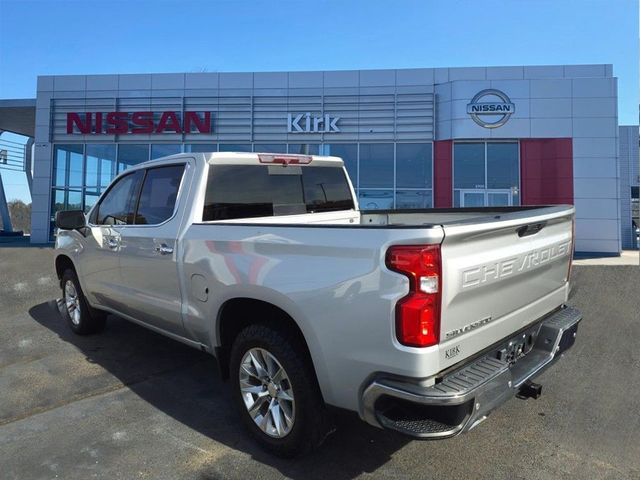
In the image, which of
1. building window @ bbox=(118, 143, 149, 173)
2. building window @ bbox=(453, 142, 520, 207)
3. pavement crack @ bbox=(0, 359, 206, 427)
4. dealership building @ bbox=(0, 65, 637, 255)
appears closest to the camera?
pavement crack @ bbox=(0, 359, 206, 427)

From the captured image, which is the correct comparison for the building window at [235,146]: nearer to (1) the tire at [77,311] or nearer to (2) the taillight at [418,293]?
(1) the tire at [77,311]

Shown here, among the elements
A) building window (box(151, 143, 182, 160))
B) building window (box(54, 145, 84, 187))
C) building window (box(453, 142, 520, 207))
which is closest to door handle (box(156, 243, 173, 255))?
building window (box(453, 142, 520, 207))

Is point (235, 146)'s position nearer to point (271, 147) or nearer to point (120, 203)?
point (271, 147)

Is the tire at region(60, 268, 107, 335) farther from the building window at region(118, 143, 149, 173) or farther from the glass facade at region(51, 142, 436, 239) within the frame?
the building window at region(118, 143, 149, 173)

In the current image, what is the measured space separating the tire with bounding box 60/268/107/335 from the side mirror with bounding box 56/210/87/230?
88cm

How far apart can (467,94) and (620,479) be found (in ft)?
52.0

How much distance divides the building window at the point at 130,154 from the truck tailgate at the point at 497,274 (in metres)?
18.0

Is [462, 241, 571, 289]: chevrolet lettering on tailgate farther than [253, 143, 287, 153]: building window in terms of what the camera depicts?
No

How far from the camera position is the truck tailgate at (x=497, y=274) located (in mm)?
2379

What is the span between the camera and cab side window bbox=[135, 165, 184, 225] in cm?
395

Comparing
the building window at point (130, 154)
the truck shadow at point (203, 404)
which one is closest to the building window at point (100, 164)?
the building window at point (130, 154)

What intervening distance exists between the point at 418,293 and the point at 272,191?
223 cm

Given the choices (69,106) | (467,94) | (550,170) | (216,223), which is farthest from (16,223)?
(216,223)

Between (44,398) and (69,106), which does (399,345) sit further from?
(69,106)
